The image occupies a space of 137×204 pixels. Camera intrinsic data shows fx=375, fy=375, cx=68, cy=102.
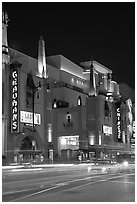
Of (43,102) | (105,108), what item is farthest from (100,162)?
(105,108)

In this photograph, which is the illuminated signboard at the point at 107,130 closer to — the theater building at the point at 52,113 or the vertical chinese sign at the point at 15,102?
the theater building at the point at 52,113

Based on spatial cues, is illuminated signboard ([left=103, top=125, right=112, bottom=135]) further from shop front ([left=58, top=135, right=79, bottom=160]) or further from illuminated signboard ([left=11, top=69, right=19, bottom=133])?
illuminated signboard ([left=11, top=69, right=19, bottom=133])

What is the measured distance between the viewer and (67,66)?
3314 inches

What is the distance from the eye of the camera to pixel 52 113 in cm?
6372

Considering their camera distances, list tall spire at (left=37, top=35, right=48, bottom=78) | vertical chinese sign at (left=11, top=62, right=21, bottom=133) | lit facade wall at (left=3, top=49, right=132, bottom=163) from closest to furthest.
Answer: vertical chinese sign at (left=11, top=62, right=21, bottom=133), lit facade wall at (left=3, top=49, right=132, bottom=163), tall spire at (left=37, top=35, right=48, bottom=78)

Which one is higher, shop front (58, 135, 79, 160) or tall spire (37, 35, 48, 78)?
tall spire (37, 35, 48, 78)

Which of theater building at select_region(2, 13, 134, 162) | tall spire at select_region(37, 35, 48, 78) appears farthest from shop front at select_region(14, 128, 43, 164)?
tall spire at select_region(37, 35, 48, 78)

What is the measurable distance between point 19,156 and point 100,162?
11752 millimetres

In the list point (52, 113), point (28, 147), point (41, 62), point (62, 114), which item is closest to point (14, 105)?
point (28, 147)

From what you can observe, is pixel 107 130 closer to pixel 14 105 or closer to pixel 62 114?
pixel 62 114

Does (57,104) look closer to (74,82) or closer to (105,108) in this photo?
(105,108)

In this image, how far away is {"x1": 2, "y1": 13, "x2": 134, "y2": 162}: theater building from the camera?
155 feet

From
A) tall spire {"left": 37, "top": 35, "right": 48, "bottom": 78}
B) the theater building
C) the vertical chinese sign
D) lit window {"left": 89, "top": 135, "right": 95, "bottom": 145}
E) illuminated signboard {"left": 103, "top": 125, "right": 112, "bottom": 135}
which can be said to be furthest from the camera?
illuminated signboard {"left": 103, "top": 125, "right": 112, "bottom": 135}

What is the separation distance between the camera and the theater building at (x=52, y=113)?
4709 centimetres
